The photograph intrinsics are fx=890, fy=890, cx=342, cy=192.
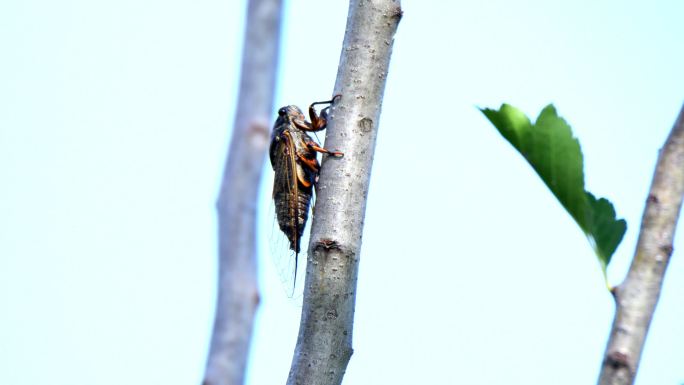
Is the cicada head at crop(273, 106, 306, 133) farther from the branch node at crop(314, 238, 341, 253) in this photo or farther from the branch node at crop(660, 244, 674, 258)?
the branch node at crop(660, 244, 674, 258)

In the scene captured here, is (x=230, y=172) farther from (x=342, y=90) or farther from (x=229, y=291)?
(x=342, y=90)

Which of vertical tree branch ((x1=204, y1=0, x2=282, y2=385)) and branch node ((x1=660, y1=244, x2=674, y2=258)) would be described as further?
branch node ((x1=660, y1=244, x2=674, y2=258))

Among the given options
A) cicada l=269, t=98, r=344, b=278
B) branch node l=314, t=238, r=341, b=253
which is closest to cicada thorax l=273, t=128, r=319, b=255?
cicada l=269, t=98, r=344, b=278

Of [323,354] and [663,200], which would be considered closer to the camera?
[663,200]

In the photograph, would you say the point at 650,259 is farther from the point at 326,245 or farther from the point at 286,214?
the point at 286,214

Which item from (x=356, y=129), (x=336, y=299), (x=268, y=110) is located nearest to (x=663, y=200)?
(x=268, y=110)

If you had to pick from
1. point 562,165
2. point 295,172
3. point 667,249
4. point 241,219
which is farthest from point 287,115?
point 241,219
